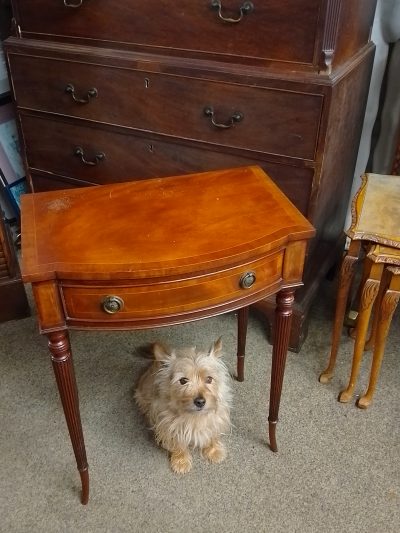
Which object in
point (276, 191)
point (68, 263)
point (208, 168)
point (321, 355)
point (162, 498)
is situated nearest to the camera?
point (68, 263)

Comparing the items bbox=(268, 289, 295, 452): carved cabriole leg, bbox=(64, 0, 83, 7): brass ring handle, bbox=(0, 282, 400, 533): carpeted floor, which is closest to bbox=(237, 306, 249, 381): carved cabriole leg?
bbox=(0, 282, 400, 533): carpeted floor

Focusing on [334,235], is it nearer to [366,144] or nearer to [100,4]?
[366,144]

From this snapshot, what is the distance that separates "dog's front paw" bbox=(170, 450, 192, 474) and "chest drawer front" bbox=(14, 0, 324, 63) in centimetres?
115

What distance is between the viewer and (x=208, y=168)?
1.66m

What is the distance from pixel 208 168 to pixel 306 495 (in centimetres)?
102

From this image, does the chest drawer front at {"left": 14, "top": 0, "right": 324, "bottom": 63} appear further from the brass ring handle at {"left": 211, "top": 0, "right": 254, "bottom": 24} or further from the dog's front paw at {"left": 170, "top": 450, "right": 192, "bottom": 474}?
the dog's front paw at {"left": 170, "top": 450, "right": 192, "bottom": 474}

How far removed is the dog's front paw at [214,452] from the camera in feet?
5.05

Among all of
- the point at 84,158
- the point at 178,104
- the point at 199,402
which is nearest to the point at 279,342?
the point at 199,402

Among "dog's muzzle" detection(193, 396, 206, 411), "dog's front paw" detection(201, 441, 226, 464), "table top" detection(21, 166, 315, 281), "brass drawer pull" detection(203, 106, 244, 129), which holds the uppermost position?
"brass drawer pull" detection(203, 106, 244, 129)

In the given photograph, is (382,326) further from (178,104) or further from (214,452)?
(178,104)

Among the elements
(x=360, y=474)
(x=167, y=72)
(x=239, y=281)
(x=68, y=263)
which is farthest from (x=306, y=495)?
(x=167, y=72)

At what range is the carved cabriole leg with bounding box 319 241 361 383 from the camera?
1.52 m

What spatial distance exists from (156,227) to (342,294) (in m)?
0.76

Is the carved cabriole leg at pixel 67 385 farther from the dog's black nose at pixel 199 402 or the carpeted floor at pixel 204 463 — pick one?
the dog's black nose at pixel 199 402
